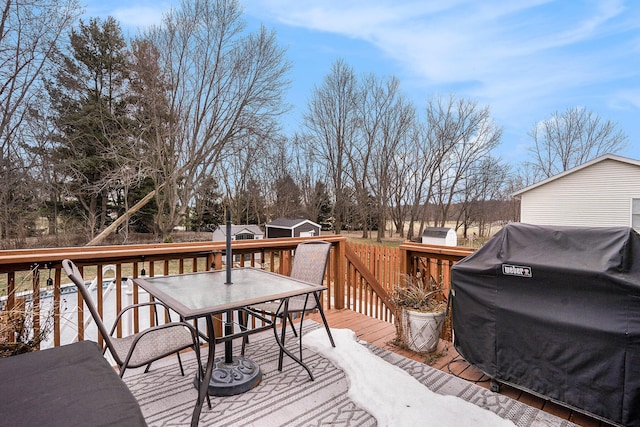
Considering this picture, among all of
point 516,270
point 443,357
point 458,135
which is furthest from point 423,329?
point 458,135

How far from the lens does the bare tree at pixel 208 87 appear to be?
11.1 meters

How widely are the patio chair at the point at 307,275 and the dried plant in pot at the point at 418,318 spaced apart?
0.68 metres

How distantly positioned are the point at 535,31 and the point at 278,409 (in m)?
9.74

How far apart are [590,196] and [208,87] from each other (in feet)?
45.1

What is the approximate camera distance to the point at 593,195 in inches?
403

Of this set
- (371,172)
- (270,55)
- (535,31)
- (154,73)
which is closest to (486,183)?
(371,172)

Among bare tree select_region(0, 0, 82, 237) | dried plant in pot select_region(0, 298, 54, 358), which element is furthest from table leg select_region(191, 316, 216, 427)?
bare tree select_region(0, 0, 82, 237)

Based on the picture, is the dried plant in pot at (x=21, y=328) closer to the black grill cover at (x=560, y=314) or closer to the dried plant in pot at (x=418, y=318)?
the dried plant in pot at (x=418, y=318)

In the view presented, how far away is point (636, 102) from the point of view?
40.2 ft

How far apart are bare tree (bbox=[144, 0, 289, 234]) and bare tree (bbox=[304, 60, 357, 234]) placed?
6.60 m

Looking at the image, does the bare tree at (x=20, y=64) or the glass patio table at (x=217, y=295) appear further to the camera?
the bare tree at (x=20, y=64)

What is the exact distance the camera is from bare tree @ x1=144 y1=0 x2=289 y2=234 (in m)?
11.1

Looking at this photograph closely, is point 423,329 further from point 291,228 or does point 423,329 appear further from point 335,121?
point 335,121

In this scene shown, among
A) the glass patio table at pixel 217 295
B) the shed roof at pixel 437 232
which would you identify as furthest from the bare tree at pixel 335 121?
the glass patio table at pixel 217 295
